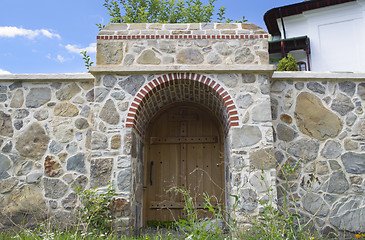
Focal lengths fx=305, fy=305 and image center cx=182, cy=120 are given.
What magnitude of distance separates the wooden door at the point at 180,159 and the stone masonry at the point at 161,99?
481mm

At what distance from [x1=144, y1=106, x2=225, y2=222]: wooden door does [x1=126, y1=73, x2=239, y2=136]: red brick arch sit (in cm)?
41

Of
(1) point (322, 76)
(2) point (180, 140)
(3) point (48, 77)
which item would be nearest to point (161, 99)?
(2) point (180, 140)

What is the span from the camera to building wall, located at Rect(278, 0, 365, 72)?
12727 mm

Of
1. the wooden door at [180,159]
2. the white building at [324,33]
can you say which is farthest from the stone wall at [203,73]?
the white building at [324,33]

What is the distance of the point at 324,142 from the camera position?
4.97m

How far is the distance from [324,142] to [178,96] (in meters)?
2.58

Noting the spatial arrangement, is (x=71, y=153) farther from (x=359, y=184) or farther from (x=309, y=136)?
(x=359, y=184)

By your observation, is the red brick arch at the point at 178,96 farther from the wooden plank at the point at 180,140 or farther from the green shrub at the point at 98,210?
the green shrub at the point at 98,210

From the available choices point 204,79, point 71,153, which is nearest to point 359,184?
point 204,79

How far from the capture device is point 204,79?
15.5 feet

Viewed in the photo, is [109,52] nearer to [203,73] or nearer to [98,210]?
[203,73]

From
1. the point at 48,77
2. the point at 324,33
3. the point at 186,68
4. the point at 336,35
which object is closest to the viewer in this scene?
the point at 186,68

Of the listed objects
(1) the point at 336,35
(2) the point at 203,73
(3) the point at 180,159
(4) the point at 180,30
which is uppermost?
(1) the point at 336,35

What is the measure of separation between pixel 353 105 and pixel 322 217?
1.92 metres
